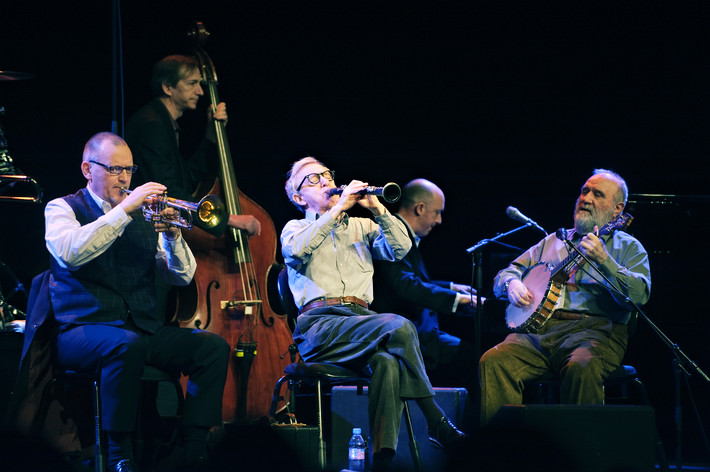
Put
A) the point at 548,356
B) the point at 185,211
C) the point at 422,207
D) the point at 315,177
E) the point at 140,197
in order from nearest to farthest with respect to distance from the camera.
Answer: the point at 140,197 → the point at 185,211 → the point at 548,356 → the point at 315,177 → the point at 422,207

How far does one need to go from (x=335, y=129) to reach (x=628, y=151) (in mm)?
1945

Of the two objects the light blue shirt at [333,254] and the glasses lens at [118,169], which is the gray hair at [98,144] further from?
the light blue shirt at [333,254]

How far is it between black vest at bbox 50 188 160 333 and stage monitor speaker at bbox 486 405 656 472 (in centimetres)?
173

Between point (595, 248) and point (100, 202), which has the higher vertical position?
point (100, 202)

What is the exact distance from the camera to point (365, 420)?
383cm

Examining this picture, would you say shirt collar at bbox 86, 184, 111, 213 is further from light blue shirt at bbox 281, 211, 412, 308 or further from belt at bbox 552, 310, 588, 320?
belt at bbox 552, 310, 588, 320

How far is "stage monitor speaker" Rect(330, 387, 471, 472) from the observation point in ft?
12.4

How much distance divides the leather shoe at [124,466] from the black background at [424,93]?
7.39ft

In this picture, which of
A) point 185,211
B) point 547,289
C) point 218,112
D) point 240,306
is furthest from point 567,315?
point 218,112

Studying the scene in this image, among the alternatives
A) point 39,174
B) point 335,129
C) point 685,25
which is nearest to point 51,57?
point 39,174

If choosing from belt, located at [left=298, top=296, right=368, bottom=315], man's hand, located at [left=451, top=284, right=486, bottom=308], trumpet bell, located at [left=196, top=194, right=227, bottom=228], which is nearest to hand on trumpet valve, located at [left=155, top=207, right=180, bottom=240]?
trumpet bell, located at [left=196, top=194, right=227, bottom=228]

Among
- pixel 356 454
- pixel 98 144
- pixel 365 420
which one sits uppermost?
pixel 98 144

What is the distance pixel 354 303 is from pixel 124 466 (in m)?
1.28

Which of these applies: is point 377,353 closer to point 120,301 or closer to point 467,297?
point 467,297
